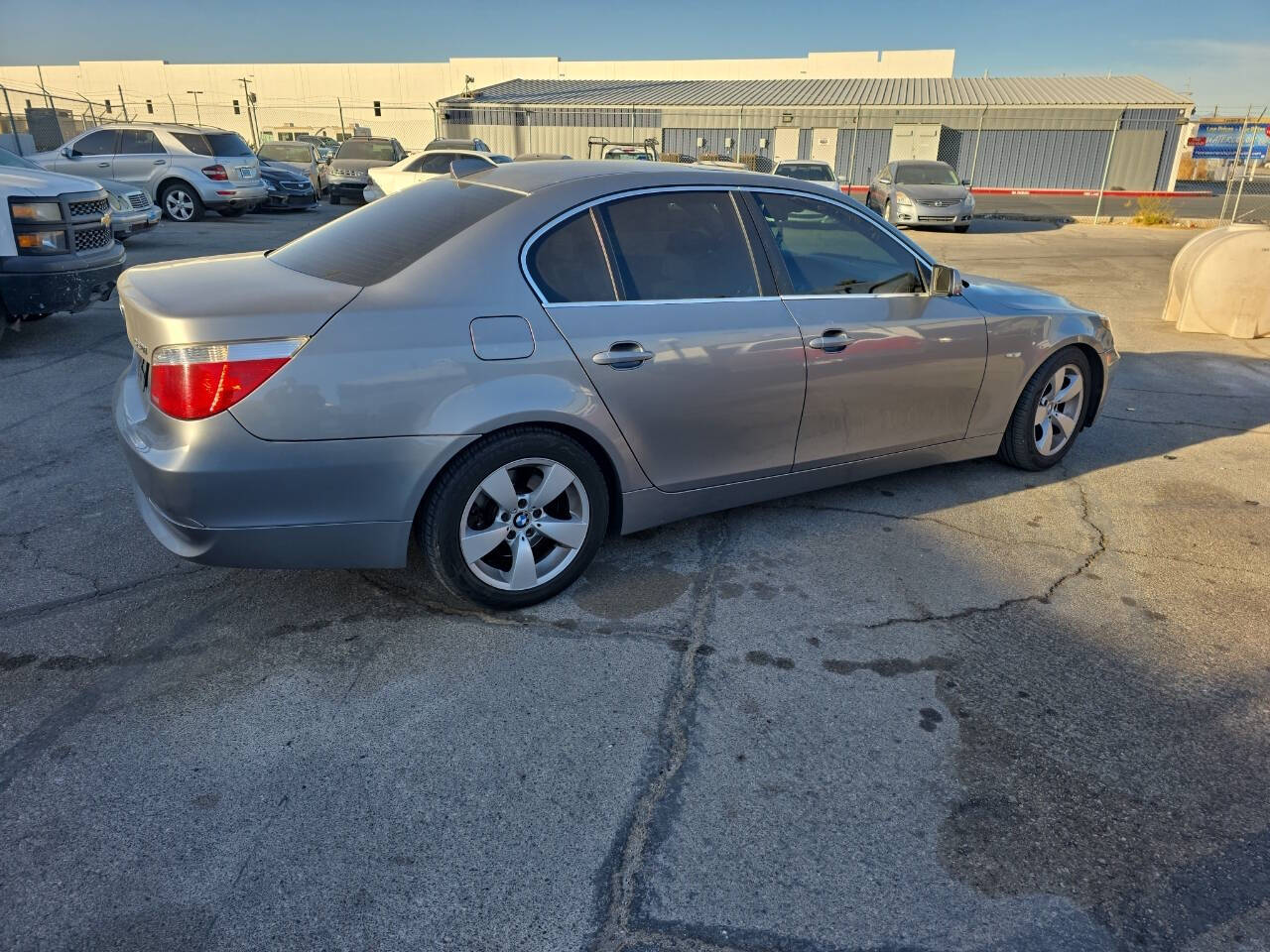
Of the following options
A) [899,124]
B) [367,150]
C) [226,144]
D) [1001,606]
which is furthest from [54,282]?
[899,124]

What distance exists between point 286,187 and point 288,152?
7280mm

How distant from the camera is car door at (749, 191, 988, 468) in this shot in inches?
156

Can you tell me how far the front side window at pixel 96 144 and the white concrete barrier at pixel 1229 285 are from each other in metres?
17.1

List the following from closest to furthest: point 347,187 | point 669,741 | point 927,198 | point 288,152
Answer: point 669,741 → point 927,198 → point 347,187 → point 288,152

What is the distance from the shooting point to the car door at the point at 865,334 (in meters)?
3.95

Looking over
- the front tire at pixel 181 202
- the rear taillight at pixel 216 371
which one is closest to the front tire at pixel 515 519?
the rear taillight at pixel 216 371

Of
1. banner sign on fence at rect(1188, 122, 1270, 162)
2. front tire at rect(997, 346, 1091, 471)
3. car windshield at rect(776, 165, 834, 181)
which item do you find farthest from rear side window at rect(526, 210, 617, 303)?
banner sign on fence at rect(1188, 122, 1270, 162)

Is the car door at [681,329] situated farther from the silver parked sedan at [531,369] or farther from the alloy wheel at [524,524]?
the alloy wheel at [524,524]

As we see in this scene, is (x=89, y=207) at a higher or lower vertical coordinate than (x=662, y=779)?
higher

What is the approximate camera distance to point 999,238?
1967 cm

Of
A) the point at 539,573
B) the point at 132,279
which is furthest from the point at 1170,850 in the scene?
the point at 132,279

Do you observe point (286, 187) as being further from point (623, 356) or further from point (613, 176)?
point (623, 356)

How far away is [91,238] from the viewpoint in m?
7.25

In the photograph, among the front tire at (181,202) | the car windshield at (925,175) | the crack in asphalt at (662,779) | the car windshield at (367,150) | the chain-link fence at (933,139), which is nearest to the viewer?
the crack in asphalt at (662,779)
